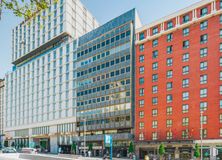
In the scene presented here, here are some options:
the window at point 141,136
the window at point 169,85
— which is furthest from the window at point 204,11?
the window at point 141,136

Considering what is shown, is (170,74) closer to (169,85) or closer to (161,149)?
(169,85)

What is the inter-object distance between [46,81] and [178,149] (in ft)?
215

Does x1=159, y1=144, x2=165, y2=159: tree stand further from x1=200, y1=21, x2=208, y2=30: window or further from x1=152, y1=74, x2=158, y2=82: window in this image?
x1=200, y1=21, x2=208, y2=30: window

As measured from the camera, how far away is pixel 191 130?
232 feet

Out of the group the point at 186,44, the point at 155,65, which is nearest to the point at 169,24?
the point at 186,44

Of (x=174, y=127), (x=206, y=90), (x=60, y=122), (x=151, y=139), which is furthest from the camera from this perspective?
(x=60, y=122)

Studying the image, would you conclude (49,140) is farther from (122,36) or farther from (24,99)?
(122,36)


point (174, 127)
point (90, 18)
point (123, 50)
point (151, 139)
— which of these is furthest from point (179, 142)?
point (90, 18)

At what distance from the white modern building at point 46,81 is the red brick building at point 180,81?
31.3 m

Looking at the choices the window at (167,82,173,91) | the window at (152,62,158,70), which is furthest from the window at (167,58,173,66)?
the window at (167,82,173,91)

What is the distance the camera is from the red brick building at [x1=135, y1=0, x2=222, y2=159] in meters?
68.8

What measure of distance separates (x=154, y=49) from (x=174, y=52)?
6.59 metres

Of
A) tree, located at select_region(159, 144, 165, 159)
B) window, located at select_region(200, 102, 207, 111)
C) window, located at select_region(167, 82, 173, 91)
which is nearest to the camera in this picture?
window, located at select_region(200, 102, 207, 111)

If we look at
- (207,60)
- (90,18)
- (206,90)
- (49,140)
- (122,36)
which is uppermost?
(90,18)
